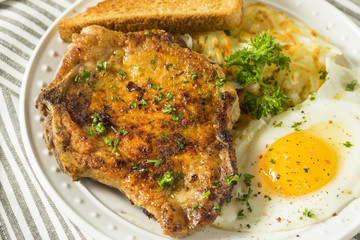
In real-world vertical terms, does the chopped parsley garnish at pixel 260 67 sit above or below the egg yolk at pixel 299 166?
above

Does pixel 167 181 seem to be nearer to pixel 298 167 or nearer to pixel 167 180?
pixel 167 180

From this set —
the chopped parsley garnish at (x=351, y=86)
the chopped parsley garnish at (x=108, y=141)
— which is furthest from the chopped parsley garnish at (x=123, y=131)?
the chopped parsley garnish at (x=351, y=86)

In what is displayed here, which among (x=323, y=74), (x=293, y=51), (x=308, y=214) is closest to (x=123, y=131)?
(x=308, y=214)

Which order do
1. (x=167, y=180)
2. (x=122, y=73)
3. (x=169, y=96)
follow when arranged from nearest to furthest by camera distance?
(x=167, y=180), (x=169, y=96), (x=122, y=73)

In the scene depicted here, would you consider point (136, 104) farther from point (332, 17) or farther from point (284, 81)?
point (332, 17)

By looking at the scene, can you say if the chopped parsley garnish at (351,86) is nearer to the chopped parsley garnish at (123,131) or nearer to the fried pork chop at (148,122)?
the fried pork chop at (148,122)

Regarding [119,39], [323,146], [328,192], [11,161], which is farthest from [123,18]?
[328,192]
